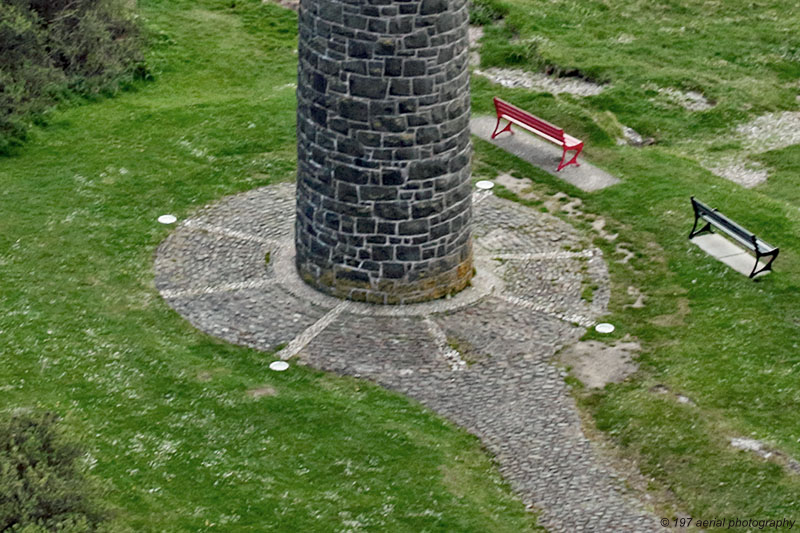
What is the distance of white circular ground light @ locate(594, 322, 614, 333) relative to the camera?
798 inches

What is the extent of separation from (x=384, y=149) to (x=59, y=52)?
552 inches

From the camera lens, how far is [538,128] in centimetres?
2605

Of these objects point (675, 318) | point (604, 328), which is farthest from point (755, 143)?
point (604, 328)

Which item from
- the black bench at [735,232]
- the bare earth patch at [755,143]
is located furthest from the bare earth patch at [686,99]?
the black bench at [735,232]

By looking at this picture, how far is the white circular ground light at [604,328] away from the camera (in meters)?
Result: 20.3

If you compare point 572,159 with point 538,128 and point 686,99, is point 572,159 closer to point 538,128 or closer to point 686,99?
point 538,128

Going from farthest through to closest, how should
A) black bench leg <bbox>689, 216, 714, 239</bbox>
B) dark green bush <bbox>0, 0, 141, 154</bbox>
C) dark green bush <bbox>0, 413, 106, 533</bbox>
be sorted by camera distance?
dark green bush <bbox>0, 0, 141, 154</bbox>
black bench leg <bbox>689, 216, 714, 239</bbox>
dark green bush <bbox>0, 413, 106, 533</bbox>

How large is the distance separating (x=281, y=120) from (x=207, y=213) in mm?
4810

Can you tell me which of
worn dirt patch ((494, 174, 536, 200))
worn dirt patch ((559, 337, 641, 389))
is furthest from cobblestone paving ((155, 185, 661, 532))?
worn dirt patch ((494, 174, 536, 200))

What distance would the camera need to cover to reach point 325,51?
19266 millimetres

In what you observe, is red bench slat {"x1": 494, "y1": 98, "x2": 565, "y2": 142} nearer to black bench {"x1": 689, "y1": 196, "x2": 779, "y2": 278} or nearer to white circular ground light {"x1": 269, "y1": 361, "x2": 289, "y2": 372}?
black bench {"x1": 689, "y1": 196, "x2": 779, "y2": 278}

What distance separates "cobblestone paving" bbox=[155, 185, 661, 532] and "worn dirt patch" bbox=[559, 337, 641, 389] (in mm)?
333

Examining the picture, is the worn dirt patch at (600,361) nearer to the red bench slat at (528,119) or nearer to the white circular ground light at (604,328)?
the white circular ground light at (604,328)

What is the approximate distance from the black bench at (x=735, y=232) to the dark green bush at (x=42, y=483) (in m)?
12.4
